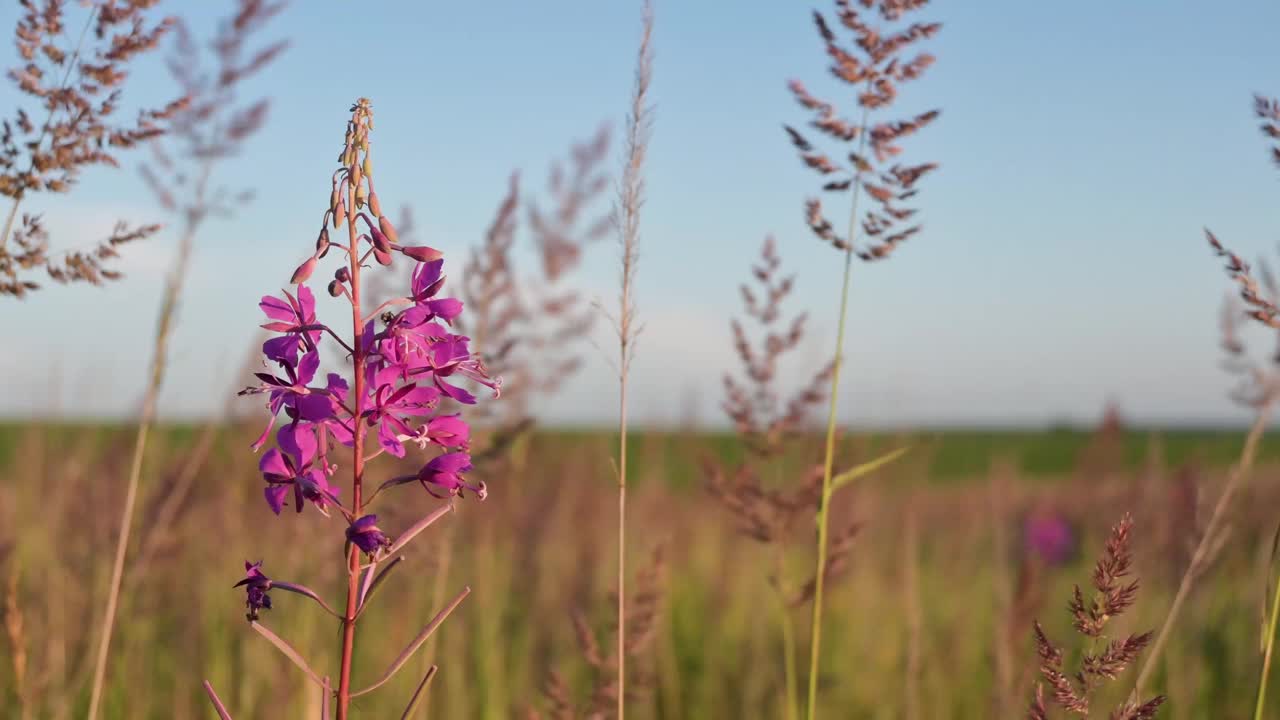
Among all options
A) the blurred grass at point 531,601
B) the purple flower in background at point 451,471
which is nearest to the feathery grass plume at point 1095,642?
the blurred grass at point 531,601

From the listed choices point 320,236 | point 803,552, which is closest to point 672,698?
point 320,236

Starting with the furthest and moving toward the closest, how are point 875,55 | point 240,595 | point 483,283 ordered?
point 240,595 → point 483,283 → point 875,55

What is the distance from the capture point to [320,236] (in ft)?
5.48

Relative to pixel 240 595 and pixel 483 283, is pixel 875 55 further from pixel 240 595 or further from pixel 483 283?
pixel 240 595

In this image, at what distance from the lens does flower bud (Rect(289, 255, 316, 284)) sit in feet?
5.31

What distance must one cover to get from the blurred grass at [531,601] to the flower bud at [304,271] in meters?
1.20

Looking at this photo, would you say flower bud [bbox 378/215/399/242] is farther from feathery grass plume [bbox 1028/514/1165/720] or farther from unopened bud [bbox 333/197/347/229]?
feathery grass plume [bbox 1028/514/1165/720]

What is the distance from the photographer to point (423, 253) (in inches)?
67.4

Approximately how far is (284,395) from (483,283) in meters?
1.87

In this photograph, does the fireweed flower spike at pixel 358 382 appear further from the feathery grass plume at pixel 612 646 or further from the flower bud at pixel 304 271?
the feathery grass plume at pixel 612 646

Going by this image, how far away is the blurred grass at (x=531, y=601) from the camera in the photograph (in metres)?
4.01

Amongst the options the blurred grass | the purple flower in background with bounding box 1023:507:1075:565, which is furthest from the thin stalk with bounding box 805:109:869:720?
the purple flower in background with bounding box 1023:507:1075:565

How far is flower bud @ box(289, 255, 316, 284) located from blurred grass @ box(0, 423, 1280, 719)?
1.20m

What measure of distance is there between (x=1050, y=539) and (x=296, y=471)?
7.11 meters
